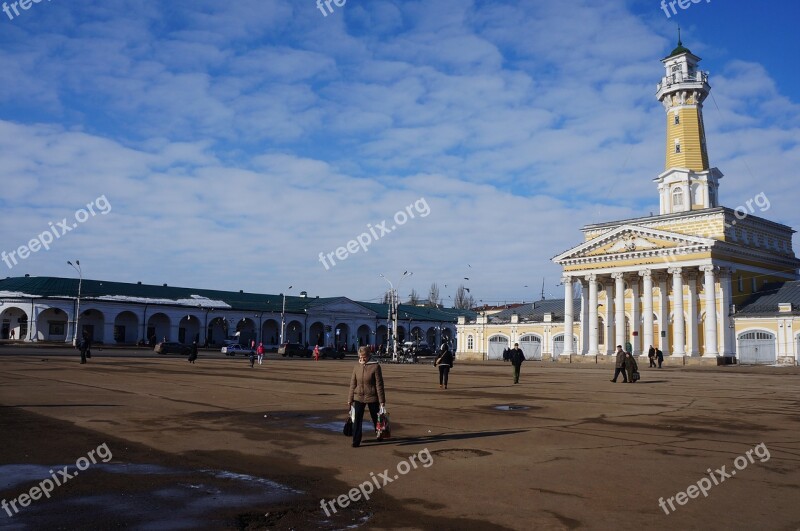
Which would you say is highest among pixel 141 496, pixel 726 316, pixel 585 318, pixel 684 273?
pixel 684 273

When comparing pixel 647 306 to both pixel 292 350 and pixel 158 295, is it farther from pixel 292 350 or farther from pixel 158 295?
pixel 158 295

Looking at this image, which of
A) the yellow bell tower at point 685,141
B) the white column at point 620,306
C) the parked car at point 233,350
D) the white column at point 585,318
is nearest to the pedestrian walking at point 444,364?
the white column at point 620,306

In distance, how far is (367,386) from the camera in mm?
10703

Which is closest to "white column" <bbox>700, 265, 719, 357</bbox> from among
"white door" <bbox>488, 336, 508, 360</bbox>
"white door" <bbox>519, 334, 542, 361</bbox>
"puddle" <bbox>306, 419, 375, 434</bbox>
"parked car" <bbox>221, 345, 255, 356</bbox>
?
"white door" <bbox>519, 334, 542, 361</bbox>

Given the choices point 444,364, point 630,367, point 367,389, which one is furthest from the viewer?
point 630,367

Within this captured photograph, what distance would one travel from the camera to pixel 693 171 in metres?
62.9

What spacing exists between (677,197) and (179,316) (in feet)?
194

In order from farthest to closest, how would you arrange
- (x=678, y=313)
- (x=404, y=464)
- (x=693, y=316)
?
1. (x=693, y=316)
2. (x=678, y=313)
3. (x=404, y=464)

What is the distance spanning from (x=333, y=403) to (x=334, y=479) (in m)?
8.94

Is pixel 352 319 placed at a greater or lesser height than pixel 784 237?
lesser

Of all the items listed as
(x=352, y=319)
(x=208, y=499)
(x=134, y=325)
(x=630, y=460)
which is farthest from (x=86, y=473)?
(x=352, y=319)

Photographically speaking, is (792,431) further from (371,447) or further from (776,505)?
(371,447)

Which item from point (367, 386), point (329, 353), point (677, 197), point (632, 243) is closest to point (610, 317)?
point (632, 243)

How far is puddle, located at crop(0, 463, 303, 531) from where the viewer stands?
19.7 ft
